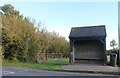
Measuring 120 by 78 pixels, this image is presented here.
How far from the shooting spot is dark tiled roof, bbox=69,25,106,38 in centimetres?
2709

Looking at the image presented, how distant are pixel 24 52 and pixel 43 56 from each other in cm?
320

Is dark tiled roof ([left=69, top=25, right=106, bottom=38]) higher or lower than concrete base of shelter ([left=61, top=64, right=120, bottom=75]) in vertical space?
higher

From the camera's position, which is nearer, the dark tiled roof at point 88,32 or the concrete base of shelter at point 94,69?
the concrete base of shelter at point 94,69

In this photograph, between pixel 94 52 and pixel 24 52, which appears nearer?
pixel 94 52

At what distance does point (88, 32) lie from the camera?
2845 cm

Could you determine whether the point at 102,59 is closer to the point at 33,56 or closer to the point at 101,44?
the point at 101,44

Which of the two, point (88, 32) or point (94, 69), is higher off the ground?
point (88, 32)

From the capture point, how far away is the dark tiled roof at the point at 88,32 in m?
27.1

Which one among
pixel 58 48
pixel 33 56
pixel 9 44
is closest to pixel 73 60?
pixel 33 56

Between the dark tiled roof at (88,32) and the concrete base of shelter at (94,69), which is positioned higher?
the dark tiled roof at (88,32)

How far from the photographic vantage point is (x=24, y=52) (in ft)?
99.1

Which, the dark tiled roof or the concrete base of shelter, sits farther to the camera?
the dark tiled roof

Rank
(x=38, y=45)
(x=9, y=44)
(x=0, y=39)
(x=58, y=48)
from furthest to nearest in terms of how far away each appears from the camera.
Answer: (x=58, y=48)
(x=38, y=45)
(x=9, y=44)
(x=0, y=39)

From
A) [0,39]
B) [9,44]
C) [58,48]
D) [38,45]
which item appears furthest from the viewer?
[58,48]
